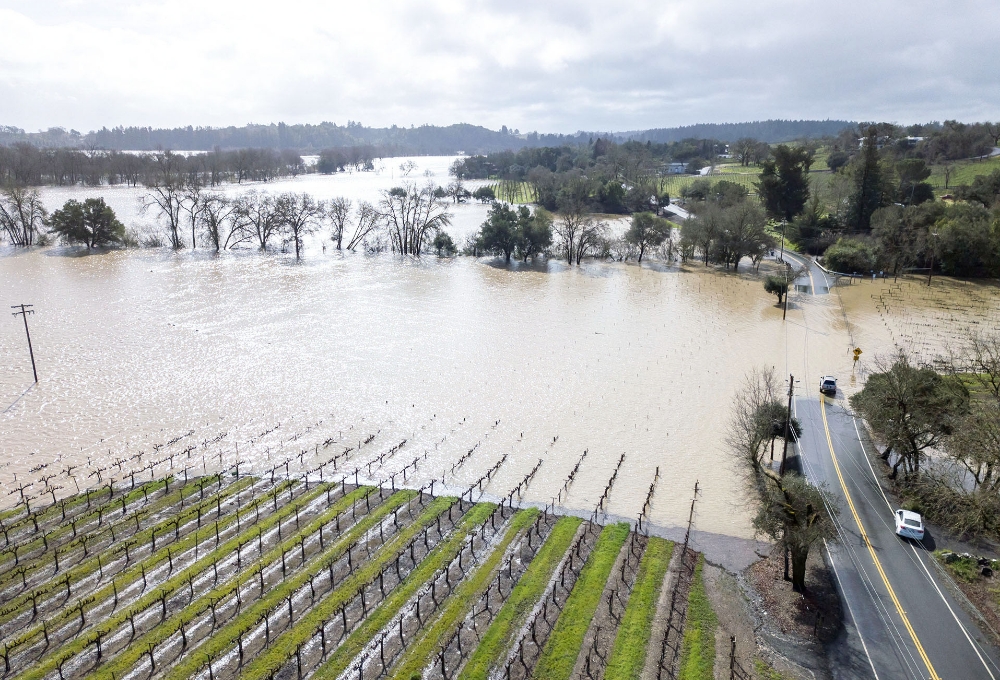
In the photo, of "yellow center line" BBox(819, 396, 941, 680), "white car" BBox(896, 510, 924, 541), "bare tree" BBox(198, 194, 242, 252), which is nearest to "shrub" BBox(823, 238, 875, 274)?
"yellow center line" BBox(819, 396, 941, 680)

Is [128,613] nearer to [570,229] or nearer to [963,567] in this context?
[963,567]

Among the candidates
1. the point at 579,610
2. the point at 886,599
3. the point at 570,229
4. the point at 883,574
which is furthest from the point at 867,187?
the point at 579,610

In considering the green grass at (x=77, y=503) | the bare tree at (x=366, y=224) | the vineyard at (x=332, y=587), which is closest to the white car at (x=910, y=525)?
the vineyard at (x=332, y=587)

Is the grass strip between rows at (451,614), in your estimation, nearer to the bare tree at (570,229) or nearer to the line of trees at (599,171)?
the bare tree at (570,229)

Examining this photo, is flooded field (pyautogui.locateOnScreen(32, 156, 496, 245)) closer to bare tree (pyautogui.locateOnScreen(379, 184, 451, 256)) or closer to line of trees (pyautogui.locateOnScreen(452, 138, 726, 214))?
bare tree (pyautogui.locateOnScreen(379, 184, 451, 256))

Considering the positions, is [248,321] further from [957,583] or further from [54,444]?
[957,583]

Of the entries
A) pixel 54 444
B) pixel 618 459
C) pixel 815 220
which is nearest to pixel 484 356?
pixel 618 459
